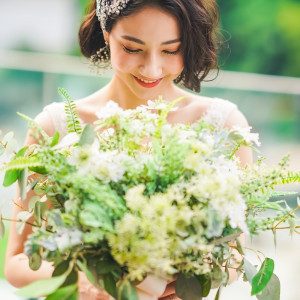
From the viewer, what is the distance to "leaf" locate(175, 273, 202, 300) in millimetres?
975

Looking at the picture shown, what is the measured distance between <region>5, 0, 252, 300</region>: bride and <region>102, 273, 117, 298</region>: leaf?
24 cm

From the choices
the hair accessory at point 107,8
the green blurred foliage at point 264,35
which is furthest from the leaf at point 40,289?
the green blurred foliage at point 264,35

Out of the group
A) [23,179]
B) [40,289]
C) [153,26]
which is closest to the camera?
[40,289]

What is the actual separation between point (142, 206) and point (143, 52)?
0.68 m

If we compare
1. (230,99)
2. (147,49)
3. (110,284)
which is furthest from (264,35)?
(110,284)

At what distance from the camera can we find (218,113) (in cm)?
179

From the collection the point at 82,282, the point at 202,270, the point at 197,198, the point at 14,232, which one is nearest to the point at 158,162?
the point at 197,198

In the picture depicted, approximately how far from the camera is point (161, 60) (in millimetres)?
1418

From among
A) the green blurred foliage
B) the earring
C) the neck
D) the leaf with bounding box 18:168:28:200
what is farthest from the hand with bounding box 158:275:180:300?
the green blurred foliage

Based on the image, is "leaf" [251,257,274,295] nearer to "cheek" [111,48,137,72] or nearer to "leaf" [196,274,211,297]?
"leaf" [196,274,211,297]

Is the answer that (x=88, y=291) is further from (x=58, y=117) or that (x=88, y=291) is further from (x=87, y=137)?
(x=58, y=117)

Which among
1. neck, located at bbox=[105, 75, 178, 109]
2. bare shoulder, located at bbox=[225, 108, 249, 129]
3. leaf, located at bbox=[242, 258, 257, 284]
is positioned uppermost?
neck, located at bbox=[105, 75, 178, 109]

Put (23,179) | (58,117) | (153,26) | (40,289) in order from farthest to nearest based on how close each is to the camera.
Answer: (58,117)
(153,26)
(23,179)
(40,289)

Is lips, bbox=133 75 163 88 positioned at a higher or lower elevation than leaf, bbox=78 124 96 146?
lower
